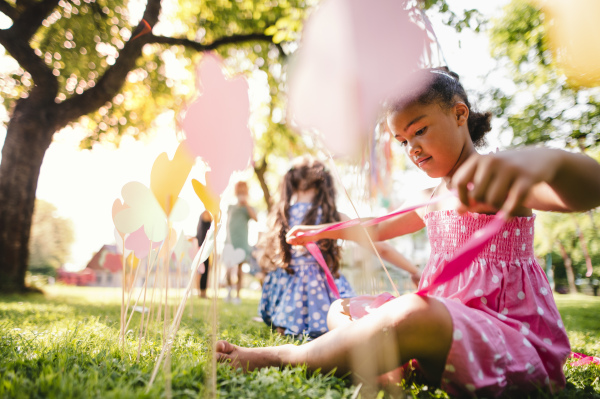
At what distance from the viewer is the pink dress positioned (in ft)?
3.15

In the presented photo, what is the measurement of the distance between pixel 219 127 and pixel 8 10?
5742 millimetres

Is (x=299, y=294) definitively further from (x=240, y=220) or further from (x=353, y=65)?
(x=240, y=220)

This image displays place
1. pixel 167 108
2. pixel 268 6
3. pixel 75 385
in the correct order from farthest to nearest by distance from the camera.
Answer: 1. pixel 167 108
2. pixel 268 6
3. pixel 75 385

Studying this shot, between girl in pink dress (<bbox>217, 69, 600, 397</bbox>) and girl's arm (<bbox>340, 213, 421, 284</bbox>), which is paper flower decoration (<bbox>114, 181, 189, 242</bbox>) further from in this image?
girl's arm (<bbox>340, 213, 421, 284</bbox>)

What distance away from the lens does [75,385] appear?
3.05 ft

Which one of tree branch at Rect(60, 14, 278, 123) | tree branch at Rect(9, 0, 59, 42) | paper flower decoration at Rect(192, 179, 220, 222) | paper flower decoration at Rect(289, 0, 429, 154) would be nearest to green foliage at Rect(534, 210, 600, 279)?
tree branch at Rect(60, 14, 278, 123)

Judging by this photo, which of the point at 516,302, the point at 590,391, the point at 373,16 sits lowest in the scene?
the point at 590,391

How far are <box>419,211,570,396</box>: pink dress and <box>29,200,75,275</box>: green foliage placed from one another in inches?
1089

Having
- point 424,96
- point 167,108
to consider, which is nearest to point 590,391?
point 424,96

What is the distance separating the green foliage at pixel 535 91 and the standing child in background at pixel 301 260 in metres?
3.74

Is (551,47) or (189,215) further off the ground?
(551,47)

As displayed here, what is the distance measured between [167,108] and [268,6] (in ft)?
9.30

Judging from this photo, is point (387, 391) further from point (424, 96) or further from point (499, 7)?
point (499, 7)

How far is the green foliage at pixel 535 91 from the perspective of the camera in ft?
16.0
